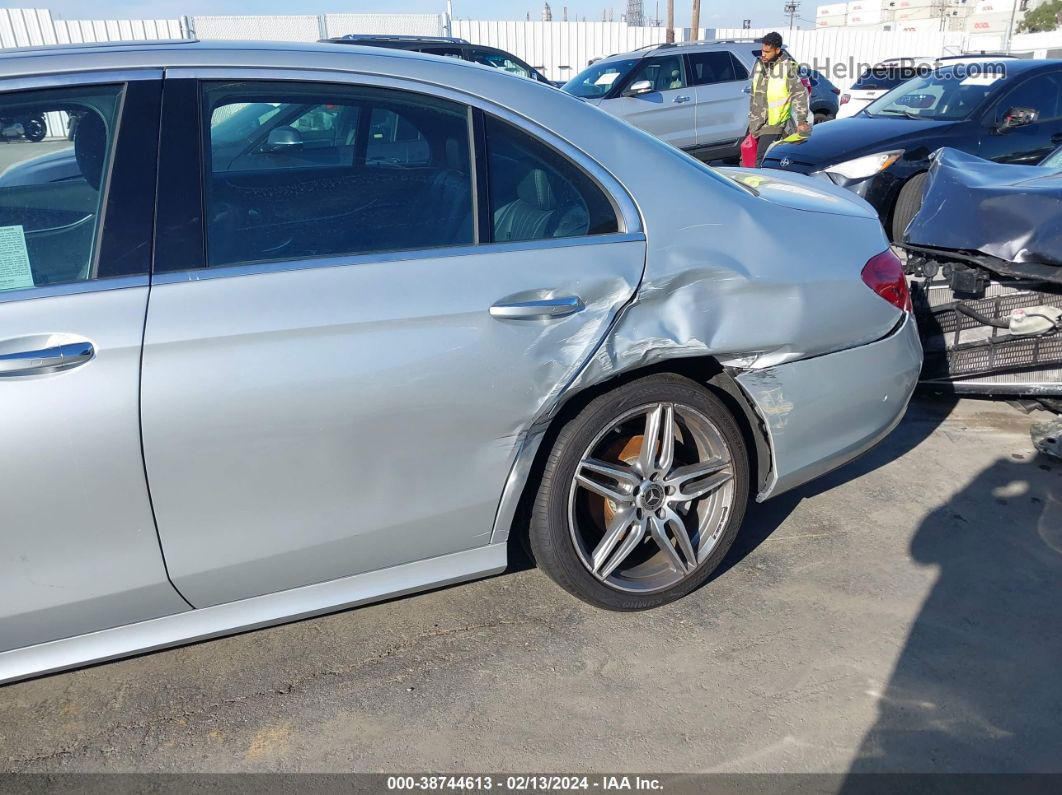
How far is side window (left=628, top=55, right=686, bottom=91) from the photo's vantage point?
10984 millimetres

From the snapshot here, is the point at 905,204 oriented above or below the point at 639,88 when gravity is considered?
below

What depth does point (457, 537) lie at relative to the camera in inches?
97.5

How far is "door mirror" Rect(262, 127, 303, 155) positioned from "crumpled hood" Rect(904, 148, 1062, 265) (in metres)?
3.19

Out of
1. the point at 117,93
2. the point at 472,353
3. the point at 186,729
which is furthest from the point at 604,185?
the point at 186,729

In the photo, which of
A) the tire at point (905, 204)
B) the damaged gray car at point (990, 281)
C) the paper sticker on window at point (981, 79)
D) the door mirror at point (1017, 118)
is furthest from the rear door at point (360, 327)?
the paper sticker on window at point (981, 79)

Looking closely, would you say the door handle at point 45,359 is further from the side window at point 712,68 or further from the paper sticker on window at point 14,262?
the side window at point 712,68

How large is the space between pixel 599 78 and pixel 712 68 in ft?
→ 5.01

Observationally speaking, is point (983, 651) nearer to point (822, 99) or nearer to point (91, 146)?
point (91, 146)

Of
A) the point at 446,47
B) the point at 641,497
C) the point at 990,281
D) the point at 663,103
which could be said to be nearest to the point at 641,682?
the point at 641,497

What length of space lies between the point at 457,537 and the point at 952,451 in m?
2.67

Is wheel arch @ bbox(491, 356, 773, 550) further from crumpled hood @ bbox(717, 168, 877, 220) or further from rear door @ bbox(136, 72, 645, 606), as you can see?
crumpled hood @ bbox(717, 168, 877, 220)

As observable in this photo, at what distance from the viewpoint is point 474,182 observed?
2.40m

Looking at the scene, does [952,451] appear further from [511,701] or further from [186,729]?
[186,729]

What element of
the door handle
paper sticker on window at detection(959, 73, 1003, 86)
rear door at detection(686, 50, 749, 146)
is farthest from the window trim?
rear door at detection(686, 50, 749, 146)
